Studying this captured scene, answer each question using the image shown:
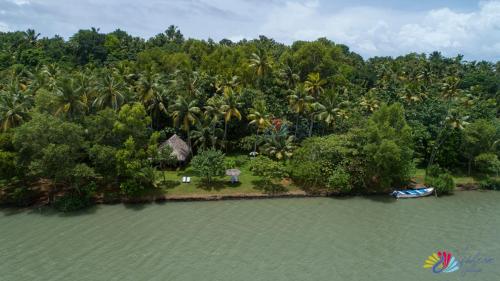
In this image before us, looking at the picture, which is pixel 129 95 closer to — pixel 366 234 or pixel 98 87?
pixel 98 87

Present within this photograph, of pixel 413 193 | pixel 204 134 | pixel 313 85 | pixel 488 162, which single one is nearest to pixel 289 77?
pixel 313 85

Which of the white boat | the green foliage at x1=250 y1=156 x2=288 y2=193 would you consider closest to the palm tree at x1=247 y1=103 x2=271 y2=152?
the green foliage at x1=250 y1=156 x2=288 y2=193

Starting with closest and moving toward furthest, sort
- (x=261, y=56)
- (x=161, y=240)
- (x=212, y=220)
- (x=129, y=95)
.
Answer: (x=161, y=240) < (x=212, y=220) < (x=129, y=95) < (x=261, y=56)

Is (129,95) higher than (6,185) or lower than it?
higher

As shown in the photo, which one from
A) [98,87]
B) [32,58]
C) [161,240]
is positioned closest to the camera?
[161,240]

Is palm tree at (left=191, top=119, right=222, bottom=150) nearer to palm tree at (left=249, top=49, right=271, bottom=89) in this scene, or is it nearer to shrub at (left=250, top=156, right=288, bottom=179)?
shrub at (left=250, top=156, right=288, bottom=179)

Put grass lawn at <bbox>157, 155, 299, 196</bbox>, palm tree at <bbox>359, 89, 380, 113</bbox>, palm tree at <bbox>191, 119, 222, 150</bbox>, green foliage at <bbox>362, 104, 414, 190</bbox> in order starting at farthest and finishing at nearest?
palm tree at <bbox>359, 89, 380, 113</bbox> < palm tree at <bbox>191, 119, 222, 150</bbox> < grass lawn at <bbox>157, 155, 299, 196</bbox> < green foliage at <bbox>362, 104, 414, 190</bbox>

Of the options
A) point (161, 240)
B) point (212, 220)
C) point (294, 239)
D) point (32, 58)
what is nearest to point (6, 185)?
point (161, 240)
